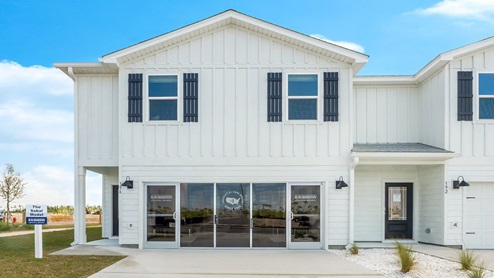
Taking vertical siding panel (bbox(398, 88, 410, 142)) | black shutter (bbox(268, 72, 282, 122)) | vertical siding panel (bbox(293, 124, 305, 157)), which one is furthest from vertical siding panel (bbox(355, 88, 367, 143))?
black shutter (bbox(268, 72, 282, 122))

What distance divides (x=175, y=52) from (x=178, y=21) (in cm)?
97

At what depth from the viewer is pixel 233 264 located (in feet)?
30.1

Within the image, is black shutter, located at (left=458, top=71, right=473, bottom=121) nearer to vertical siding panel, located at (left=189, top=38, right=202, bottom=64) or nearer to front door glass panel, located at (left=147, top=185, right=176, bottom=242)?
vertical siding panel, located at (left=189, top=38, right=202, bottom=64)

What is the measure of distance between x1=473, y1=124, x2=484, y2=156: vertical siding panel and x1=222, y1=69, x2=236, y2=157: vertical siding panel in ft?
23.0

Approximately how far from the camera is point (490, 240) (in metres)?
11.8

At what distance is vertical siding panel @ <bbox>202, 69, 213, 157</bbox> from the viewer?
1170 centimetres

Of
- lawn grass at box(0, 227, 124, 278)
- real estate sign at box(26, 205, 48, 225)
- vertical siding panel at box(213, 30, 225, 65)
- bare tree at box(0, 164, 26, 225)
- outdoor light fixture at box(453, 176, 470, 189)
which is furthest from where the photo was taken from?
bare tree at box(0, 164, 26, 225)

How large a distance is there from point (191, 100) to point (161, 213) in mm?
3417

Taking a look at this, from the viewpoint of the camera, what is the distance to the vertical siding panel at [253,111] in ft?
38.3

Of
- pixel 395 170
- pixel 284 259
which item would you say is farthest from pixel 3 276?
pixel 395 170

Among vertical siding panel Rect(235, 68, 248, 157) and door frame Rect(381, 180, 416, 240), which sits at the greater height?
A: vertical siding panel Rect(235, 68, 248, 157)

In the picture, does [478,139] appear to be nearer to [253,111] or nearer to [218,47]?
[253,111]

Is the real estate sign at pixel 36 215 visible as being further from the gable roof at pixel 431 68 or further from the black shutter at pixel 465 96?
the black shutter at pixel 465 96

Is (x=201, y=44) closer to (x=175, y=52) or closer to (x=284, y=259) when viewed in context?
(x=175, y=52)
